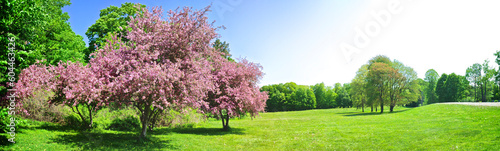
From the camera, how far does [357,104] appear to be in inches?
2598

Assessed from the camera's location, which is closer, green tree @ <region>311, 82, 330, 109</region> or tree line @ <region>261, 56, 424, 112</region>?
tree line @ <region>261, 56, 424, 112</region>

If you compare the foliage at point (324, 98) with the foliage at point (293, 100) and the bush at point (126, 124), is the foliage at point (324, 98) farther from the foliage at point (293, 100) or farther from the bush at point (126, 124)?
the bush at point (126, 124)

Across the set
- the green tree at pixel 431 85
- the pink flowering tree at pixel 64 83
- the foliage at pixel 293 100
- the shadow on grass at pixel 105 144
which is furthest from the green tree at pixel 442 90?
the pink flowering tree at pixel 64 83

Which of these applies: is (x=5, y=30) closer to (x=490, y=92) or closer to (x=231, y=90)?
(x=231, y=90)

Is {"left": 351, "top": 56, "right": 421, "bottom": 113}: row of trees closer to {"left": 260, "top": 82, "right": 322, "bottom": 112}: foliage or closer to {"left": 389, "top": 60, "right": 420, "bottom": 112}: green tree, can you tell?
{"left": 389, "top": 60, "right": 420, "bottom": 112}: green tree

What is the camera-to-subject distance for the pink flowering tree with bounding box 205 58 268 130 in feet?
72.3

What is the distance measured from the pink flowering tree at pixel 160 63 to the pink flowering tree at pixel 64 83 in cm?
62

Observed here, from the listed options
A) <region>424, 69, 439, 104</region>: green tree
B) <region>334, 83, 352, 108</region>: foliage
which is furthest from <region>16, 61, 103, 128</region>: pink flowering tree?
<region>424, 69, 439, 104</region>: green tree

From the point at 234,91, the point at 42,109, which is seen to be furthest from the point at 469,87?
the point at 42,109

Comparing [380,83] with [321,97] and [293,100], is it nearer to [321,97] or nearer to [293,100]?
[293,100]

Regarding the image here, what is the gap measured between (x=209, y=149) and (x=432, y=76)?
12685 centimetres

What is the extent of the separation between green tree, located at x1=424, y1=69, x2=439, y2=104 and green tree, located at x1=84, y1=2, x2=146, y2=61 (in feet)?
385

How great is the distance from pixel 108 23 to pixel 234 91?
23.7 m

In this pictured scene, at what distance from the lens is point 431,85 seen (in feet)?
351
